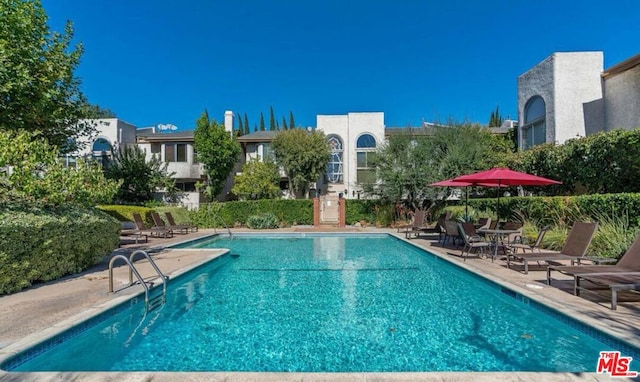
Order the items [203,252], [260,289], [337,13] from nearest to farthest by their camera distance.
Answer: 1. [260,289]
2. [203,252]
3. [337,13]

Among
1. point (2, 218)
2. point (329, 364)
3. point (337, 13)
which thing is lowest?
point (329, 364)

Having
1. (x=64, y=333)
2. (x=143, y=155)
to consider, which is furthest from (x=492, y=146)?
(x=143, y=155)

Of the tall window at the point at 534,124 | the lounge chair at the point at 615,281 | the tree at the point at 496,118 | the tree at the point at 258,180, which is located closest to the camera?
the lounge chair at the point at 615,281

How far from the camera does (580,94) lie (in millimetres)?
16328

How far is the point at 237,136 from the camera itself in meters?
31.2

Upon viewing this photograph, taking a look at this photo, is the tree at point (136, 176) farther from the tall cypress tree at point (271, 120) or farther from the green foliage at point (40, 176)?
the tall cypress tree at point (271, 120)

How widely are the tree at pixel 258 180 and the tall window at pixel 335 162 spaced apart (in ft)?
19.2

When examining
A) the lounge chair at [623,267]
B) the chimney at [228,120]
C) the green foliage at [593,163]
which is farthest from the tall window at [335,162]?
the lounge chair at [623,267]

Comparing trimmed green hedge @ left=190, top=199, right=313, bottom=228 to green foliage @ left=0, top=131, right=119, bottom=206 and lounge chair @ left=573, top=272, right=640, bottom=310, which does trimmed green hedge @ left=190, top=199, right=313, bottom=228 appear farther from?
lounge chair @ left=573, top=272, right=640, bottom=310

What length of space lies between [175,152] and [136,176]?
4.95 metres

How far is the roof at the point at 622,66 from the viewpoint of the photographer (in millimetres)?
13750

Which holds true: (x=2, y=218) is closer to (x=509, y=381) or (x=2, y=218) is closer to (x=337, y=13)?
(x=509, y=381)

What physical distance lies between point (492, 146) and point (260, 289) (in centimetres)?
1945

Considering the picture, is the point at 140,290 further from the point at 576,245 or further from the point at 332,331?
the point at 576,245
